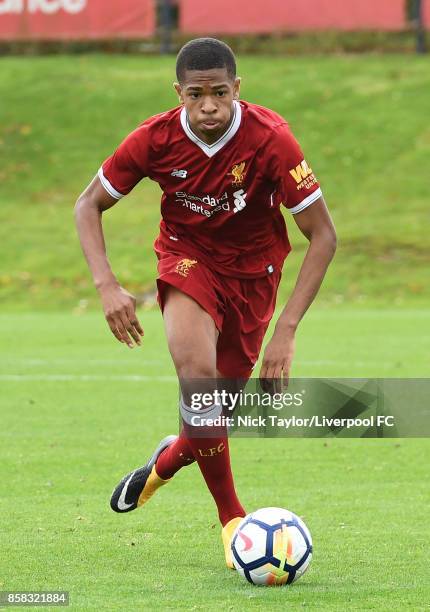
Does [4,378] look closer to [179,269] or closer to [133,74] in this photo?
[179,269]

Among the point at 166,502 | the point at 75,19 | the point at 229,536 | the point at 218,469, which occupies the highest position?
the point at 218,469

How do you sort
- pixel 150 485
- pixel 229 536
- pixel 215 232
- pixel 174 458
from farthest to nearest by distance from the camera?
pixel 150 485 < pixel 174 458 < pixel 215 232 < pixel 229 536

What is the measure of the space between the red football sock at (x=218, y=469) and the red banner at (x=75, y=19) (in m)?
23.7

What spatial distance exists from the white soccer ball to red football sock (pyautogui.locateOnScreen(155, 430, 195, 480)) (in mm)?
1007

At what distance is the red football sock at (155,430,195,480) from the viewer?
6.86 metres

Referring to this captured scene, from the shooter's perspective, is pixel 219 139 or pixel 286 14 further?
pixel 286 14

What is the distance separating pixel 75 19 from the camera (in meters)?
29.3

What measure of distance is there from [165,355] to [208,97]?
909 cm

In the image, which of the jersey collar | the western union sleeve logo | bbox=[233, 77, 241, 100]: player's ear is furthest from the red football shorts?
bbox=[233, 77, 241, 100]: player's ear

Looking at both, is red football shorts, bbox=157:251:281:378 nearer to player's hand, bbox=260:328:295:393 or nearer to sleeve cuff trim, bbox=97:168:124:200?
sleeve cuff trim, bbox=97:168:124:200

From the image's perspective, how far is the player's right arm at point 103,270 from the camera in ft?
20.1

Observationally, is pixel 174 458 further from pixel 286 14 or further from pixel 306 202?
pixel 286 14

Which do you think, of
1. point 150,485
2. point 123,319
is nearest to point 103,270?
point 123,319

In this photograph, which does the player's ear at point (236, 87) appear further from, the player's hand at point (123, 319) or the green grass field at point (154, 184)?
the green grass field at point (154, 184)
